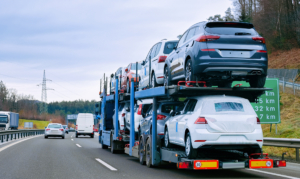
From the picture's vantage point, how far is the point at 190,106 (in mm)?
9359

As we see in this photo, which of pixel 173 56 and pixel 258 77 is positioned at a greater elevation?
pixel 173 56

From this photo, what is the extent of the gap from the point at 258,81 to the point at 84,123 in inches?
1228

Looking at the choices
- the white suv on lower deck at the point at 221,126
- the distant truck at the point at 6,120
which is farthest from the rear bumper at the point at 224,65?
the distant truck at the point at 6,120

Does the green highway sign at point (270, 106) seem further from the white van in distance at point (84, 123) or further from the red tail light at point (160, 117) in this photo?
the white van in distance at point (84, 123)

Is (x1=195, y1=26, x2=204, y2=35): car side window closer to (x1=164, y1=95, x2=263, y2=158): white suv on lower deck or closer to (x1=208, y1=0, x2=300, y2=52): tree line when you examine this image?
(x1=164, y1=95, x2=263, y2=158): white suv on lower deck

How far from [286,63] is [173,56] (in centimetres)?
4590

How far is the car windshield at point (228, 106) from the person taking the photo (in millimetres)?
8602

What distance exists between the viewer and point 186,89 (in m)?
9.05

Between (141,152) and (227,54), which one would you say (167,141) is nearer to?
(141,152)

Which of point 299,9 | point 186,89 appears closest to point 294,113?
point 186,89

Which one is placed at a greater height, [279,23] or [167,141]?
[279,23]

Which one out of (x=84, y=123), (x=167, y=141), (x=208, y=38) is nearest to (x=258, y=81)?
(x=208, y=38)

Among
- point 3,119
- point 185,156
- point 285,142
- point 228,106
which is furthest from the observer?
point 3,119

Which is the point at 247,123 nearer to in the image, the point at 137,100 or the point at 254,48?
the point at 254,48
